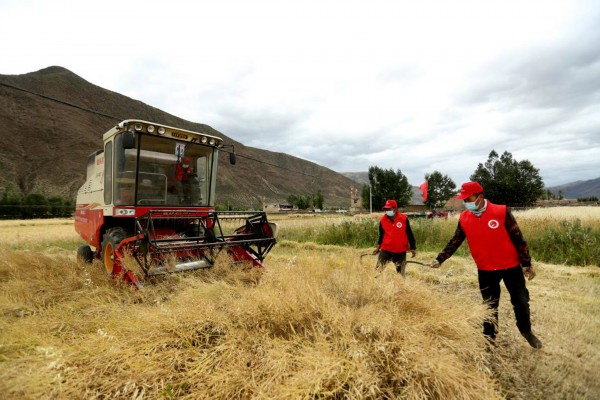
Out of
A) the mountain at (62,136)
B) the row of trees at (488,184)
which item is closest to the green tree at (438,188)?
the row of trees at (488,184)

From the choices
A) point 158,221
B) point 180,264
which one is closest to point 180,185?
point 158,221

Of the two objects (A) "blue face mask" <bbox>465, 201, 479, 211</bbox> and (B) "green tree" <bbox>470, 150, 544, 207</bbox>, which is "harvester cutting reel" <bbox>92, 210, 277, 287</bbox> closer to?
(A) "blue face mask" <bbox>465, 201, 479, 211</bbox>

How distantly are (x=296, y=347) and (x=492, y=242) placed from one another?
2.29 metres

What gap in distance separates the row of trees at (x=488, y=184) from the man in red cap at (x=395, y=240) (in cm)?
4390

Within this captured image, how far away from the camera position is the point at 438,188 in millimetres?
61906

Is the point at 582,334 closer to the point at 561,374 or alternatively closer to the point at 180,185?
the point at 561,374

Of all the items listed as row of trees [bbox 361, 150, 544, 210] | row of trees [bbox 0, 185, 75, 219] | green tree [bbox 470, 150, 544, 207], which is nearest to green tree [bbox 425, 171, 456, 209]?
row of trees [bbox 361, 150, 544, 210]

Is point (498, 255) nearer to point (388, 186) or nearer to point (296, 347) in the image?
point (296, 347)

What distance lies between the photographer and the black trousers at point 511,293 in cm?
321

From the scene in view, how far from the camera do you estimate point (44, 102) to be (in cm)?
10306

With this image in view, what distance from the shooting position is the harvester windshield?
19.2 feet

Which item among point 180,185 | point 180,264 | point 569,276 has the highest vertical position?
point 180,185

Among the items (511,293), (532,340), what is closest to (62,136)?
(511,293)

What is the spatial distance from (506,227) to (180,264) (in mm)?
4213
